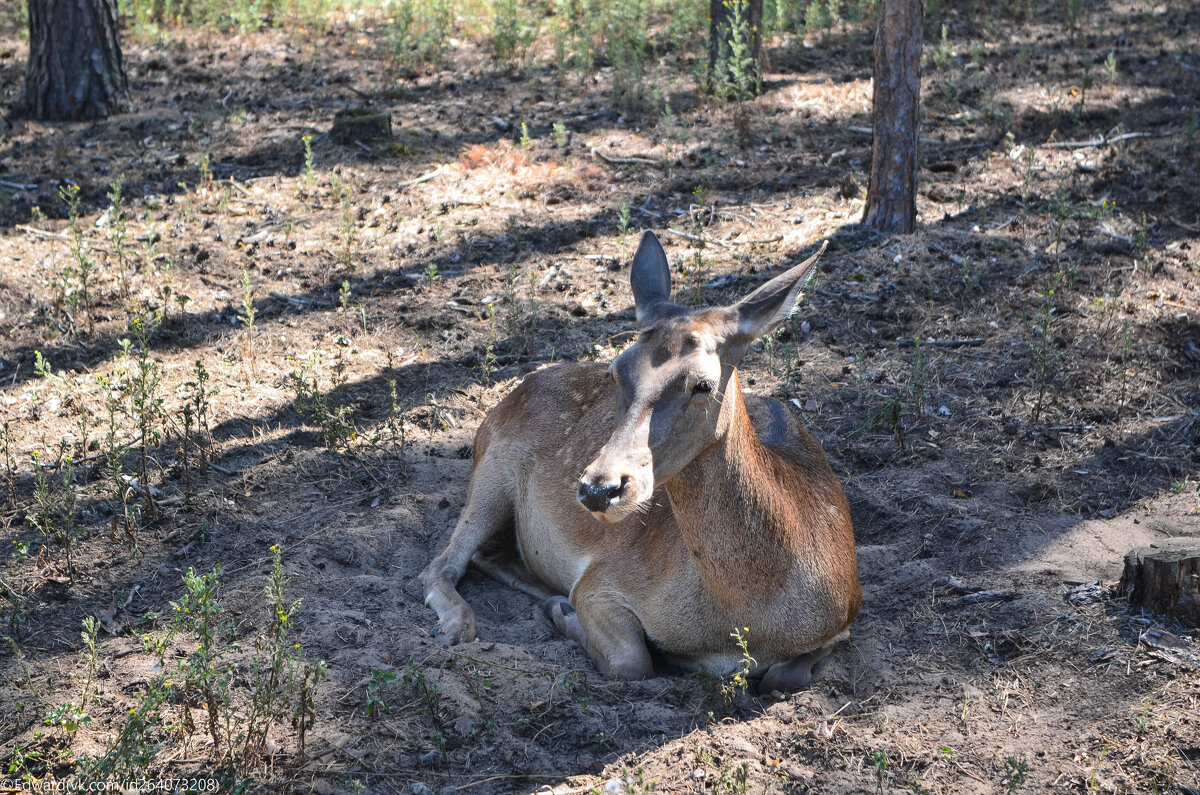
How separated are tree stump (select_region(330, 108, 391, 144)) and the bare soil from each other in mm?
128

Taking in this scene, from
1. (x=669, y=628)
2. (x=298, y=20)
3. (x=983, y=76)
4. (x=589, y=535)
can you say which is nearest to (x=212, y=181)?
(x=298, y=20)

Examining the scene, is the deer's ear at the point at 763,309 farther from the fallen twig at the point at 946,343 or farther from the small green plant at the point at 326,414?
the fallen twig at the point at 946,343

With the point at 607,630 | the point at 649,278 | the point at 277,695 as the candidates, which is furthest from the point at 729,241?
the point at 277,695

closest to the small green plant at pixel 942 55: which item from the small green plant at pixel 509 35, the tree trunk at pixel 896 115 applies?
the tree trunk at pixel 896 115

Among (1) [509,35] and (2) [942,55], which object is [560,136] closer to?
(1) [509,35]

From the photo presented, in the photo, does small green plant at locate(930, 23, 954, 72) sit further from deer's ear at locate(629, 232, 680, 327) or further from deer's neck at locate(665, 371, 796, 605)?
deer's neck at locate(665, 371, 796, 605)

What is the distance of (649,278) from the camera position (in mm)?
4648

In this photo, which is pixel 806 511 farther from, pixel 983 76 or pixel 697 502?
pixel 983 76

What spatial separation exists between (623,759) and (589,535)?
1705 mm

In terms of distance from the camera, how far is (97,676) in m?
4.33

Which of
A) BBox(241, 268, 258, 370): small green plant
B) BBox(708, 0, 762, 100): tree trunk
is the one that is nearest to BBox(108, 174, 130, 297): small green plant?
BBox(241, 268, 258, 370): small green plant

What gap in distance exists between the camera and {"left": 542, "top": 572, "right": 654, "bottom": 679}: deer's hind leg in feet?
15.8

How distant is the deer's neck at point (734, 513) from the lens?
4.23m

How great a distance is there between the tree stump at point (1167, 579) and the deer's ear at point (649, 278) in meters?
2.48
